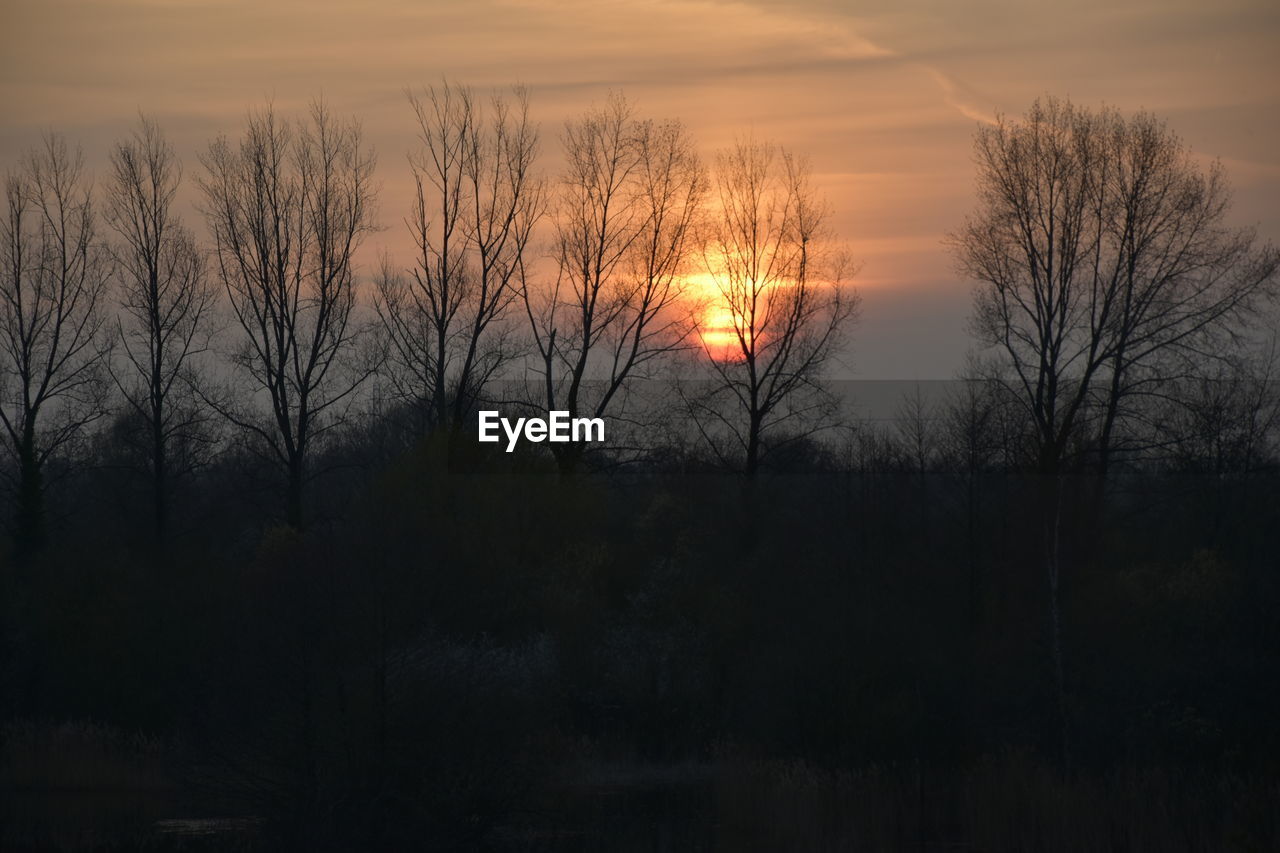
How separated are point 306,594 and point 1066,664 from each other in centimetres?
1728

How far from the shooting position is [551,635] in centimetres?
3238

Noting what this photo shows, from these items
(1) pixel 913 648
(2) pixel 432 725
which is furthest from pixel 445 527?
(2) pixel 432 725

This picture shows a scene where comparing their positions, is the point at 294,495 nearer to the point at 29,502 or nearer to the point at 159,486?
the point at 159,486

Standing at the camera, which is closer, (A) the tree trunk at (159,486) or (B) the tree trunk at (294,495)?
(B) the tree trunk at (294,495)
